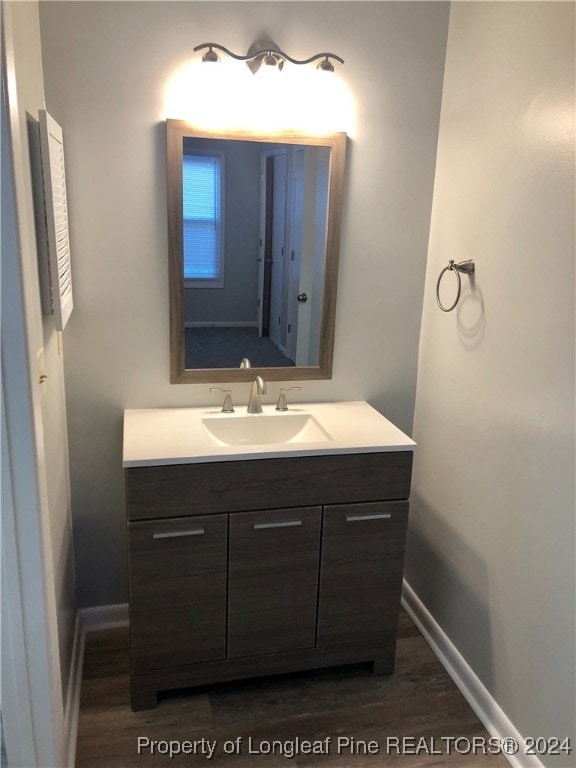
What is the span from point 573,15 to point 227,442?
1608 mm

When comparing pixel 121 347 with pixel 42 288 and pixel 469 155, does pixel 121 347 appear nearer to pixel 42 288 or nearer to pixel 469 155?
pixel 42 288

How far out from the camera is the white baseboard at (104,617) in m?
2.40

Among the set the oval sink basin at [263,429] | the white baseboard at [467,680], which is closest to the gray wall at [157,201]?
the oval sink basin at [263,429]

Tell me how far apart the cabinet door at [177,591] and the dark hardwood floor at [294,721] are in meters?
0.19

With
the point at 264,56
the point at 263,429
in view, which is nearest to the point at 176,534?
the point at 263,429

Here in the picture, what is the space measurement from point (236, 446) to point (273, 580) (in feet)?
1.50

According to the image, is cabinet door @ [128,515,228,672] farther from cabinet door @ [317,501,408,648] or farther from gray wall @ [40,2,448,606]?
gray wall @ [40,2,448,606]

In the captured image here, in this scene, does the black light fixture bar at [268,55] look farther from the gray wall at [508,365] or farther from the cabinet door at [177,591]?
the cabinet door at [177,591]

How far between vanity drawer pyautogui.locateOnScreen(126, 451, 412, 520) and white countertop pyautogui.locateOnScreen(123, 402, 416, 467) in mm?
27

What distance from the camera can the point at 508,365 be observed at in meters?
1.87

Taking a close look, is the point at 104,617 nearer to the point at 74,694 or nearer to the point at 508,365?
the point at 74,694

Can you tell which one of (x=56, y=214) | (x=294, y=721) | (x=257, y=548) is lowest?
(x=294, y=721)

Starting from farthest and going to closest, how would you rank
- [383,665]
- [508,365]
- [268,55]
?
[383,665] < [268,55] < [508,365]

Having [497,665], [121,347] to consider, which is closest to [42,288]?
[121,347]
